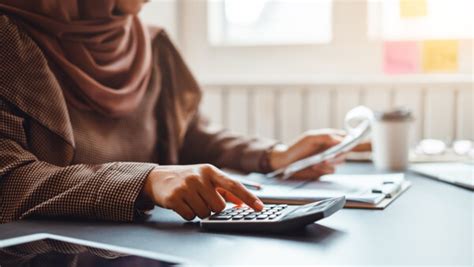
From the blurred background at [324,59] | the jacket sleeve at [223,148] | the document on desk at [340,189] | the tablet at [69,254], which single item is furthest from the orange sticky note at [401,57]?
the tablet at [69,254]

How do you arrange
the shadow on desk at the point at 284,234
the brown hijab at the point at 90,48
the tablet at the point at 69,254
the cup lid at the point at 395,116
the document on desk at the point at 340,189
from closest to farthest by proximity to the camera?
the tablet at the point at 69,254
the shadow on desk at the point at 284,234
the document on desk at the point at 340,189
the brown hijab at the point at 90,48
the cup lid at the point at 395,116

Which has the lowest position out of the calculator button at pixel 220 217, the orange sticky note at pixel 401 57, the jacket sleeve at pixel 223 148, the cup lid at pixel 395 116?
the jacket sleeve at pixel 223 148

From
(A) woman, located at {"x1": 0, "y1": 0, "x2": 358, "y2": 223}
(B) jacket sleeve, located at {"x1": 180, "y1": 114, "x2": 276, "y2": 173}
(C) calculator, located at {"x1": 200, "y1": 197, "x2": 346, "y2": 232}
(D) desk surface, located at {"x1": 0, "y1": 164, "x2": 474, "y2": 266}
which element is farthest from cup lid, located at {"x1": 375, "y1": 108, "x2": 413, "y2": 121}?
(C) calculator, located at {"x1": 200, "y1": 197, "x2": 346, "y2": 232}

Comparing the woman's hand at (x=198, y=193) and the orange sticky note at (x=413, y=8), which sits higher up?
the orange sticky note at (x=413, y=8)

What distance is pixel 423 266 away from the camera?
0.63 m

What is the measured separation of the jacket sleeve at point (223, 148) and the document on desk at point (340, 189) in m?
0.13

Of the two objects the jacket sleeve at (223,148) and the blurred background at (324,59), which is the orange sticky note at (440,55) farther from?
the jacket sleeve at (223,148)

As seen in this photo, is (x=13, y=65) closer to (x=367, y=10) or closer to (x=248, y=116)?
(x=248, y=116)

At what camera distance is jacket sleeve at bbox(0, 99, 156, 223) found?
2.76ft

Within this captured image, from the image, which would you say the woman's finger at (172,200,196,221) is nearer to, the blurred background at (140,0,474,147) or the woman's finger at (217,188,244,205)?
the woman's finger at (217,188,244,205)

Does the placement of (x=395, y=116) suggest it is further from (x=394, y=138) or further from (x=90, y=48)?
(x=90, y=48)

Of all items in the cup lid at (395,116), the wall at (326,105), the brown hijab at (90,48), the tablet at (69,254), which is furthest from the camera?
the wall at (326,105)

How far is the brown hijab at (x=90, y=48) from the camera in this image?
117cm

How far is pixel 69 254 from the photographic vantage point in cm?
65
